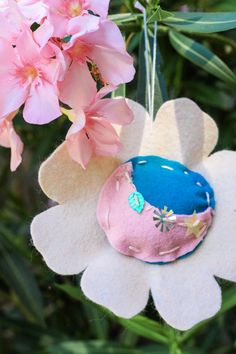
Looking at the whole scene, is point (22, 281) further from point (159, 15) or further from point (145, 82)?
point (159, 15)

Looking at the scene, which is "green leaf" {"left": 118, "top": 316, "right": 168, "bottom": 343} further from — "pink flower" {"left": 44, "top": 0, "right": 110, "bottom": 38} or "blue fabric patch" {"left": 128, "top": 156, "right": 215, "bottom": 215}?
"pink flower" {"left": 44, "top": 0, "right": 110, "bottom": 38}

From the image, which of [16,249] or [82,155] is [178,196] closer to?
[82,155]

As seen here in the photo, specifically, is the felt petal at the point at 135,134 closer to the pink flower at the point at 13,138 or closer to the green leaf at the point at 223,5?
the pink flower at the point at 13,138

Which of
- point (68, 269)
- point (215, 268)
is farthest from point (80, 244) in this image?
point (215, 268)

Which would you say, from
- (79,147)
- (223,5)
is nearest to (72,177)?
(79,147)

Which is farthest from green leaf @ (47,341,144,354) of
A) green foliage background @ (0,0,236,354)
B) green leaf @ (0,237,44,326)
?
green leaf @ (0,237,44,326)

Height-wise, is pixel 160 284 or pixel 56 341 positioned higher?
pixel 160 284
